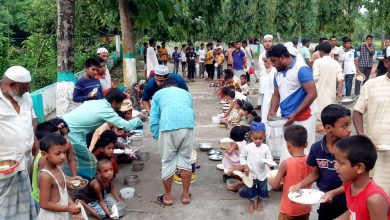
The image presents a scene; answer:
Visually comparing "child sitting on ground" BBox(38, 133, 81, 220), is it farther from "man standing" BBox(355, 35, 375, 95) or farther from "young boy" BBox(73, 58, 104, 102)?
"man standing" BBox(355, 35, 375, 95)

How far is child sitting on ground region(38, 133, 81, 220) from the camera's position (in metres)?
3.15

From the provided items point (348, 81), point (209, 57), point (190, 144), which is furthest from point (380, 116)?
point (209, 57)

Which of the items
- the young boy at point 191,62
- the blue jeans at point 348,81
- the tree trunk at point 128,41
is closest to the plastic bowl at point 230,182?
the blue jeans at point 348,81

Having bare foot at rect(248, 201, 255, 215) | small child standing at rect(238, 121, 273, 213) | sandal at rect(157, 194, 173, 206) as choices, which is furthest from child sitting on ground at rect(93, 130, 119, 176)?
bare foot at rect(248, 201, 255, 215)

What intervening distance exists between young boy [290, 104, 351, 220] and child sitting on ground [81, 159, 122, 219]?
2363mm

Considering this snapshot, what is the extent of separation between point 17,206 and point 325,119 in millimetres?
2680

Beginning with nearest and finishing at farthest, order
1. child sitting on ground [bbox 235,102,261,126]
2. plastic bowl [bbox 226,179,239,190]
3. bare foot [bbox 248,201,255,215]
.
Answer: bare foot [bbox 248,201,255,215], plastic bowl [bbox 226,179,239,190], child sitting on ground [bbox 235,102,261,126]

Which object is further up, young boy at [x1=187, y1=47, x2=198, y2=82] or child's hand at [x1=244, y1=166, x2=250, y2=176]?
young boy at [x1=187, y1=47, x2=198, y2=82]

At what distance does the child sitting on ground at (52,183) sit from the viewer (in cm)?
315

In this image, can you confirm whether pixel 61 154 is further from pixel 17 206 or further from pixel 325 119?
pixel 325 119

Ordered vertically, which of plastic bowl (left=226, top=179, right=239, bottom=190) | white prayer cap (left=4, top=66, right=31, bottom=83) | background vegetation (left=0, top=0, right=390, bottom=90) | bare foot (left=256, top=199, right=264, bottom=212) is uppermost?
background vegetation (left=0, top=0, right=390, bottom=90)

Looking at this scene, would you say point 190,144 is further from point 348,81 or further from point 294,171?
point 348,81

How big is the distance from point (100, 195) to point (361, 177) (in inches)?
119

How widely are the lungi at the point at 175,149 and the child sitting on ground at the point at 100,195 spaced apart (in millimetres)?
646
